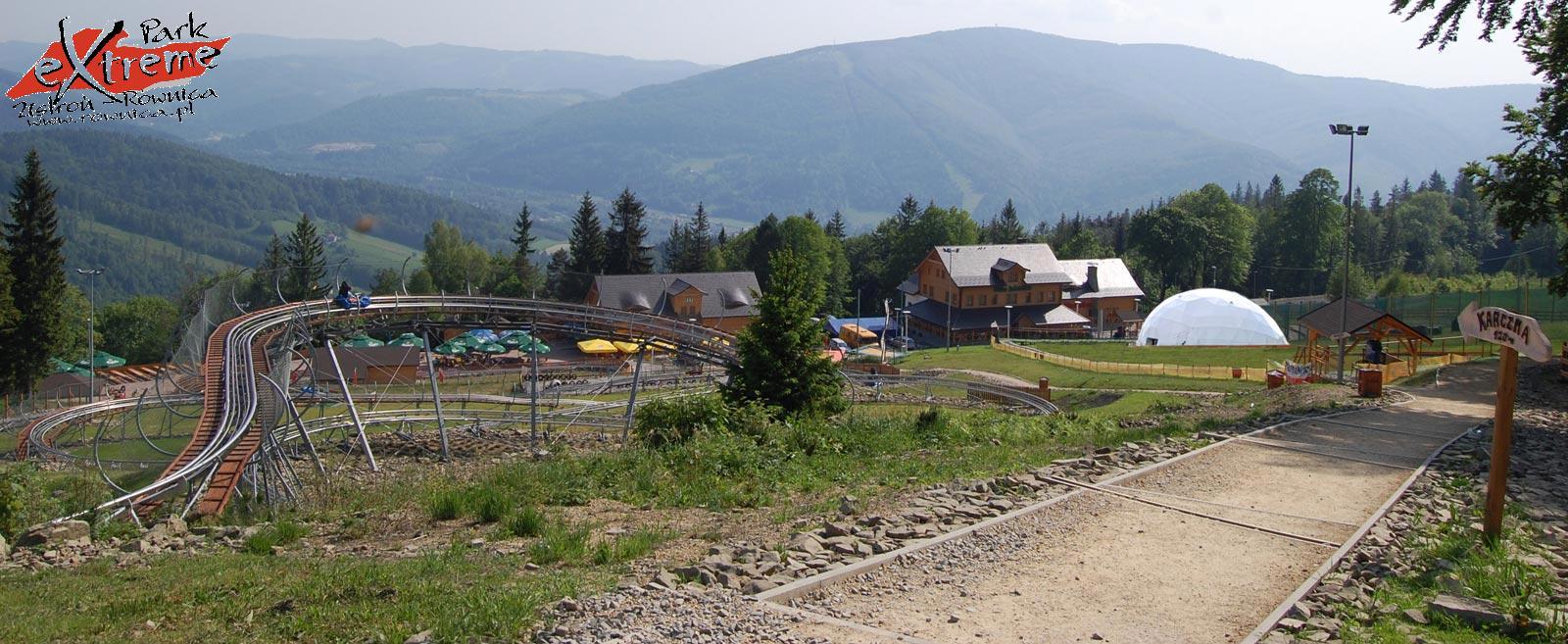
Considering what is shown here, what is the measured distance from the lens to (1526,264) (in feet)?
367

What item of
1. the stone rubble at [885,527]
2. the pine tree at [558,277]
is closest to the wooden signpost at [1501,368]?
the stone rubble at [885,527]

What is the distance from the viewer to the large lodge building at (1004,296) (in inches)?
3519

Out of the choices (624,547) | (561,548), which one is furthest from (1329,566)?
(561,548)

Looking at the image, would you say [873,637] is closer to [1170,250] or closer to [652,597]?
[652,597]

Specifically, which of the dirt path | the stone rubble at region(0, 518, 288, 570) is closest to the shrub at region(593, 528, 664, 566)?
the dirt path

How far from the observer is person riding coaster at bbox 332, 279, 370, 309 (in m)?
31.5

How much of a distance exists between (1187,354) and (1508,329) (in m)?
47.5

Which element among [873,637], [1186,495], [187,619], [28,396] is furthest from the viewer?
[28,396]

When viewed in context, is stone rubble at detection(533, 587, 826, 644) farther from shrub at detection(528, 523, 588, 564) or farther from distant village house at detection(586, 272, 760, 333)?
distant village house at detection(586, 272, 760, 333)

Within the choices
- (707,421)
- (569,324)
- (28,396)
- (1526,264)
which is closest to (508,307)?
(569,324)

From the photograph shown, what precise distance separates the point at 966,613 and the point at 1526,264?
12674 cm

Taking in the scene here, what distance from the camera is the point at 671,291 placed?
85.1m

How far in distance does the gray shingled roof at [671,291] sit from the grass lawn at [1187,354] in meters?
28.2

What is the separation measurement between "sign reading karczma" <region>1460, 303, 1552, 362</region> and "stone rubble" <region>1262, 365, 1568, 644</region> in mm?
2308
